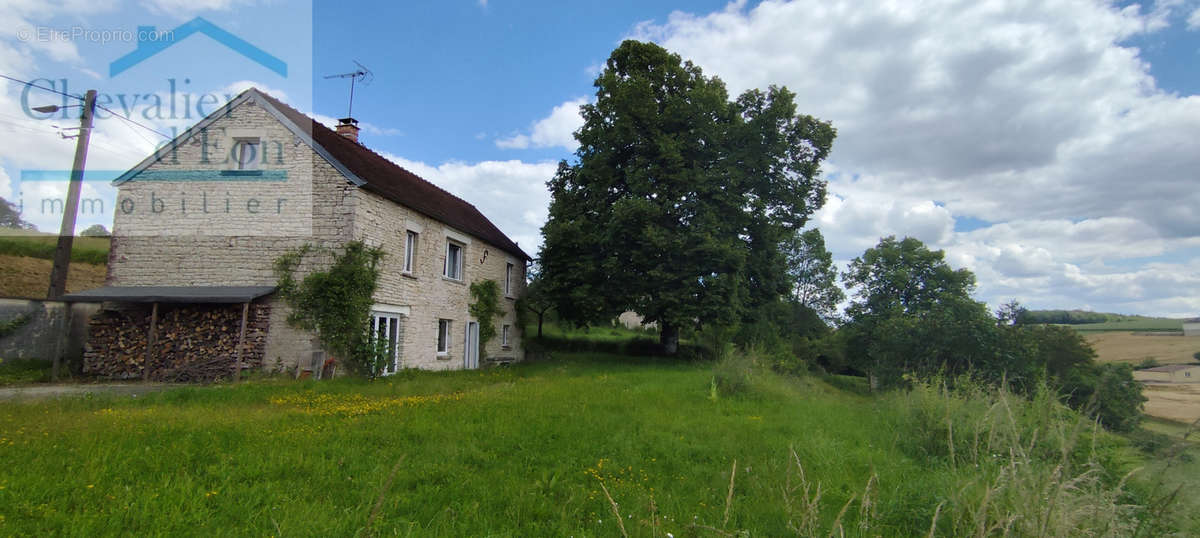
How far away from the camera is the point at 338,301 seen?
12.8m

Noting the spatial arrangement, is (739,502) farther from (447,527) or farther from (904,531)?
(447,527)

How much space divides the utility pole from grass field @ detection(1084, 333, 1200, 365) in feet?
73.4

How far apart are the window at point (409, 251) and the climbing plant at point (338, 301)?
2.09 m

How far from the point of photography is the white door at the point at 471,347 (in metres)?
18.4

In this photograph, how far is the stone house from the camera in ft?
42.2

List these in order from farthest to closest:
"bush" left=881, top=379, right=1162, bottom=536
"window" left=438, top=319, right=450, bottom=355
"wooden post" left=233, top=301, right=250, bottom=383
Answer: "window" left=438, top=319, right=450, bottom=355, "wooden post" left=233, top=301, right=250, bottom=383, "bush" left=881, top=379, right=1162, bottom=536

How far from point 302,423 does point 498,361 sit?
13069 millimetres

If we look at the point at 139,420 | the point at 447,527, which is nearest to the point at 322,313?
the point at 139,420

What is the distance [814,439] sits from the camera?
7.50 meters

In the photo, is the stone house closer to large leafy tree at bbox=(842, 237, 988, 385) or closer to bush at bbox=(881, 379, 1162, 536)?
bush at bbox=(881, 379, 1162, 536)

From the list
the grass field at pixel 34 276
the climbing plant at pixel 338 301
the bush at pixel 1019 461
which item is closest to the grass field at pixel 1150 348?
the bush at pixel 1019 461

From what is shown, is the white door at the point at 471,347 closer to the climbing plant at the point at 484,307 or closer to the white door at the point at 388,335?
the climbing plant at the point at 484,307

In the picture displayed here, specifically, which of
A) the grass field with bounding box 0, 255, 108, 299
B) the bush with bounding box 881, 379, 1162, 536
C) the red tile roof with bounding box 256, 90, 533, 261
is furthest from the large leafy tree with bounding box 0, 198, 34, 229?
the bush with bounding box 881, 379, 1162, 536

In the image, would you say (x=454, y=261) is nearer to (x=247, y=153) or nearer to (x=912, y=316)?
(x=247, y=153)
